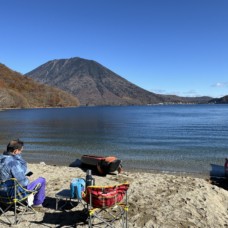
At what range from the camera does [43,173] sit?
12875 mm

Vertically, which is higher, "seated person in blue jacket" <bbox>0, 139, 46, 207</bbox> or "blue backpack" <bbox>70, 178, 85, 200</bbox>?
"seated person in blue jacket" <bbox>0, 139, 46, 207</bbox>

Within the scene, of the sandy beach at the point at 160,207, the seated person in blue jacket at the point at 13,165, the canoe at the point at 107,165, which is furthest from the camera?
the canoe at the point at 107,165

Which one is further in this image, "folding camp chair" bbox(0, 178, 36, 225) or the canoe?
the canoe

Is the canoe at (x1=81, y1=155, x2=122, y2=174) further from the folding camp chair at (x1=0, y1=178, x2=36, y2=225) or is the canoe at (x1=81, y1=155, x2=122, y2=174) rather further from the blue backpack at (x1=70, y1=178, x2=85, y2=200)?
the folding camp chair at (x1=0, y1=178, x2=36, y2=225)

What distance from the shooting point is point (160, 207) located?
8.09 meters

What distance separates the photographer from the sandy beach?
7098 millimetres

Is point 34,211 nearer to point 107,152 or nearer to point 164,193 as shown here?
point 164,193

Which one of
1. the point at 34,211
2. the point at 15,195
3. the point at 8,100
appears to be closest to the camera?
the point at 15,195

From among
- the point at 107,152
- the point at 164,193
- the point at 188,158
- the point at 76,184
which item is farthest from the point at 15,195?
the point at 107,152

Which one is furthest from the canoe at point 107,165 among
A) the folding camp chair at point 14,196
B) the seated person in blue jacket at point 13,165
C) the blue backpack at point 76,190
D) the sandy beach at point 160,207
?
the seated person in blue jacket at point 13,165

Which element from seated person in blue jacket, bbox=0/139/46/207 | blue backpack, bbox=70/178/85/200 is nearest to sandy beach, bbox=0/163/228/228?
blue backpack, bbox=70/178/85/200

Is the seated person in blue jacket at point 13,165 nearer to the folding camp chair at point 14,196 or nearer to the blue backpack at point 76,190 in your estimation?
the folding camp chair at point 14,196

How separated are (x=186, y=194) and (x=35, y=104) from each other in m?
193

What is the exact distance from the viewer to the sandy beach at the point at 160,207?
23.3ft
